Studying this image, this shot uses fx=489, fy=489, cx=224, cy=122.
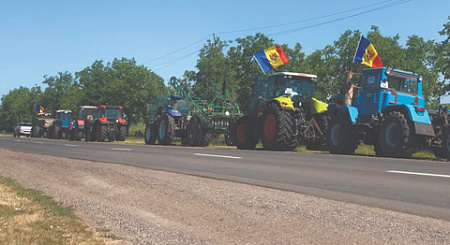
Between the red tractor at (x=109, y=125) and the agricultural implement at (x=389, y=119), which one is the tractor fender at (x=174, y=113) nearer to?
the red tractor at (x=109, y=125)

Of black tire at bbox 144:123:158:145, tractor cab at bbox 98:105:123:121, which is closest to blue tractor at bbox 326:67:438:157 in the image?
black tire at bbox 144:123:158:145

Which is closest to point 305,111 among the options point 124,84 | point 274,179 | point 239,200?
point 274,179

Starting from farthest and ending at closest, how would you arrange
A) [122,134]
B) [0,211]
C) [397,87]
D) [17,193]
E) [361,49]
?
[122,134], [361,49], [397,87], [17,193], [0,211]

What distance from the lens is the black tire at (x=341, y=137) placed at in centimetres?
1639

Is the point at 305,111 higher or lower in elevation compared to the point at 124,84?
lower

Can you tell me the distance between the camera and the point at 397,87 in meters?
15.7

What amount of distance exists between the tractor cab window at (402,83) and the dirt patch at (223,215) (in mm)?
8916

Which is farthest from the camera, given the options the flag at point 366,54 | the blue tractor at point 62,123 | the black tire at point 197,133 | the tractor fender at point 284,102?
the blue tractor at point 62,123

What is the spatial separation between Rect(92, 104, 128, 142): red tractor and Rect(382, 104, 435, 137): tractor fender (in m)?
23.7

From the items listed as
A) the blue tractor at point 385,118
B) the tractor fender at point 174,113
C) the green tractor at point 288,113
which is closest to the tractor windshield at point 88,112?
the tractor fender at point 174,113

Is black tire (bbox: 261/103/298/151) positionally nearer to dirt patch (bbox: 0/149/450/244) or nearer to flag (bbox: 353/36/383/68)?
flag (bbox: 353/36/383/68)

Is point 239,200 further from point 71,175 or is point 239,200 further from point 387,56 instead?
point 387,56

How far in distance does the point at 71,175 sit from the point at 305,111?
35.2ft

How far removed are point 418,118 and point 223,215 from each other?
9.92 metres
